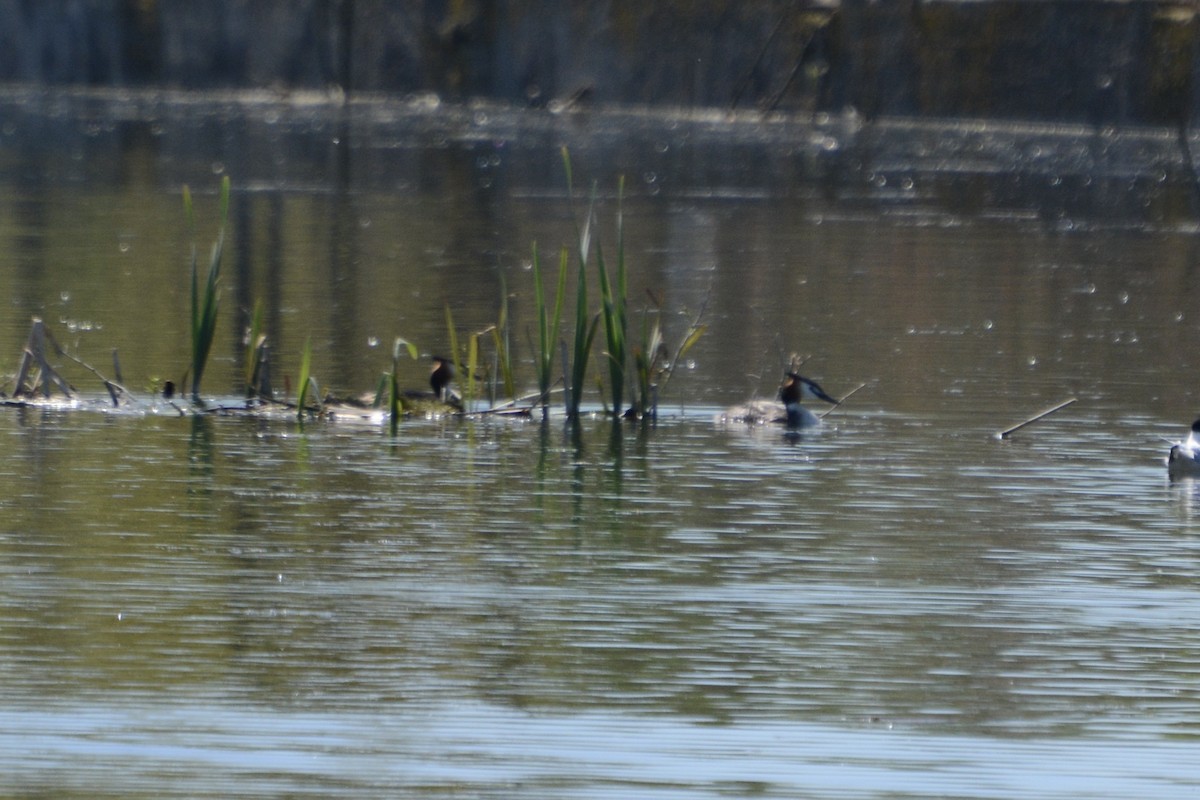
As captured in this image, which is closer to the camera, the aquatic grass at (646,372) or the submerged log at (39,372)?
the submerged log at (39,372)

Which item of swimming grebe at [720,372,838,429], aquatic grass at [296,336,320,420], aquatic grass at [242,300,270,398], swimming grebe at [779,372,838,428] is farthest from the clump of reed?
aquatic grass at [242,300,270,398]

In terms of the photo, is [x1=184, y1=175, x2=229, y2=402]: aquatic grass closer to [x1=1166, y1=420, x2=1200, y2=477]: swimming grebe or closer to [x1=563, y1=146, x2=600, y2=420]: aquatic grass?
[x1=563, y1=146, x2=600, y2=420]: aquatic grass

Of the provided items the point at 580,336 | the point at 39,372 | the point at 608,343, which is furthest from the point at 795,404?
the point at 39,372

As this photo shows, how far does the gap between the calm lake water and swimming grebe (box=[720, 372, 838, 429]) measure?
0.65 ft

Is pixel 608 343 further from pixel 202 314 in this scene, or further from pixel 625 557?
pixel 625 557

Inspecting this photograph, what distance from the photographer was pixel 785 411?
1366 cm

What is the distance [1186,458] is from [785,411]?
8.02 ft

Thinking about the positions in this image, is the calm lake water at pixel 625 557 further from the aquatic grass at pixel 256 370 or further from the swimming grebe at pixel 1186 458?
the aquatic grass at pixel 256 370

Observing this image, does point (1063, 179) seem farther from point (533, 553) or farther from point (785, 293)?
point (533, 553)

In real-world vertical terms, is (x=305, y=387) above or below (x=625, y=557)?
above

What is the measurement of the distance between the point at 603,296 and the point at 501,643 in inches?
187

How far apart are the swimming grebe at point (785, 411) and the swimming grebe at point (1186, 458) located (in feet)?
7.28

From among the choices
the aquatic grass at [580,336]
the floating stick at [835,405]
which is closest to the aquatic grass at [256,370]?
the aquatic grass at [580,336]

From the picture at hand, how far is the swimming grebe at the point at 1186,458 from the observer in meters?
12.0
